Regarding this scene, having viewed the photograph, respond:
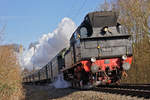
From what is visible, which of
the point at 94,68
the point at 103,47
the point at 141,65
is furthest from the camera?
the point at 141,65

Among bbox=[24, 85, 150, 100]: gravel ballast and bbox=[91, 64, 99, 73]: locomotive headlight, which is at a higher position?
bbox=[91, 64, 99, 73]: locomotive headlight

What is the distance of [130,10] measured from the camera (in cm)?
2170

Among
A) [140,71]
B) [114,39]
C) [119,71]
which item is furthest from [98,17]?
[140,71]

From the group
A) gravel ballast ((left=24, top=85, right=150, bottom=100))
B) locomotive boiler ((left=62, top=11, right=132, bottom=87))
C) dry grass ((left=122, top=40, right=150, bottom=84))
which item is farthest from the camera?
dry grass ((left=122, top=40, right=150, bottom=84))

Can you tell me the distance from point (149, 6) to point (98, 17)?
36.8 ft

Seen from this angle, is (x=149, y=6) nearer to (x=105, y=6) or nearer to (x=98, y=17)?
(x=105, y=6)

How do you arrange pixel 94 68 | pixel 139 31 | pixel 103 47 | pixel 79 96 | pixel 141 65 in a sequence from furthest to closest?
1. pixel 139 31
2. pixel 141 65
3. pixel 103 47
4. pixel 94 68
5. pixel 79 96

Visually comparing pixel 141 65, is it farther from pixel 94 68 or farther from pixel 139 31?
pixel 94 68

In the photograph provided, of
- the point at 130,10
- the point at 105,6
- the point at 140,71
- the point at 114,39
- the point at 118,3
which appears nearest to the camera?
the point at 114,39

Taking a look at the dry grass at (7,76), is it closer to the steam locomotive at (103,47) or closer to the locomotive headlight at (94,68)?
the steam locomotive at (103,47)

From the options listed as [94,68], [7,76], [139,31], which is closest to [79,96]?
[94,68]

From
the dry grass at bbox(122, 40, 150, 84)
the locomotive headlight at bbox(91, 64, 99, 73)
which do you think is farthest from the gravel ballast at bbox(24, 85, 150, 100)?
the dry grass at bbox(122, 40, 150, 84)

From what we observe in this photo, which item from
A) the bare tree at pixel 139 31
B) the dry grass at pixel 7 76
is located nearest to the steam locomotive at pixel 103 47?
the dry grass at pixel 7 76

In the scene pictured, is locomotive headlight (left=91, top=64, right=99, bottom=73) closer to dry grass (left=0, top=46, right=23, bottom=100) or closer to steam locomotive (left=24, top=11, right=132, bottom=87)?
steam locomotive (left=24, top=11, right=132, bottom=87)
